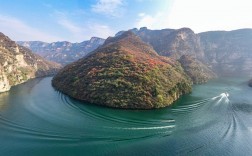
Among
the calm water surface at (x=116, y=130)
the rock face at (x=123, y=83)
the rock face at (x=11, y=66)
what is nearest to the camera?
the calm water surface at (x=116, y=130)

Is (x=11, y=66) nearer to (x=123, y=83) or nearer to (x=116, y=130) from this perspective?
(x=123, y=83)

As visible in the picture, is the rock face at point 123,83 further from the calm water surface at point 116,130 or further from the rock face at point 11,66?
the rock face at point 11,66

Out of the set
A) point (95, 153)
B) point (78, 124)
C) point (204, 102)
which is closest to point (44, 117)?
point (78, 124)

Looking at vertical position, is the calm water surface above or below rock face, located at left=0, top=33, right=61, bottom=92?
below

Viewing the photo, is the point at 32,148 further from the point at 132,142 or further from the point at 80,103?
the point at 80,103

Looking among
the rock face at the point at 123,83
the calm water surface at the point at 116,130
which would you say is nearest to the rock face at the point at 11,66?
the calm water surface at the point at 116,130

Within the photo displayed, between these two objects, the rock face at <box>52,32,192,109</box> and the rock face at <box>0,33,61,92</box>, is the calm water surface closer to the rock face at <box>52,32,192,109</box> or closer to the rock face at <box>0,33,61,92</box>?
the rock face at <box>52,32,192,109</box>

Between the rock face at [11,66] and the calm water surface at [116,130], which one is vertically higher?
the rock face at [11,66]

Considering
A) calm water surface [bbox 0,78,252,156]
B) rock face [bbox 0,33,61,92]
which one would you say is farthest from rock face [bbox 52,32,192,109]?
rock face [bbox 0,33,61,92]
